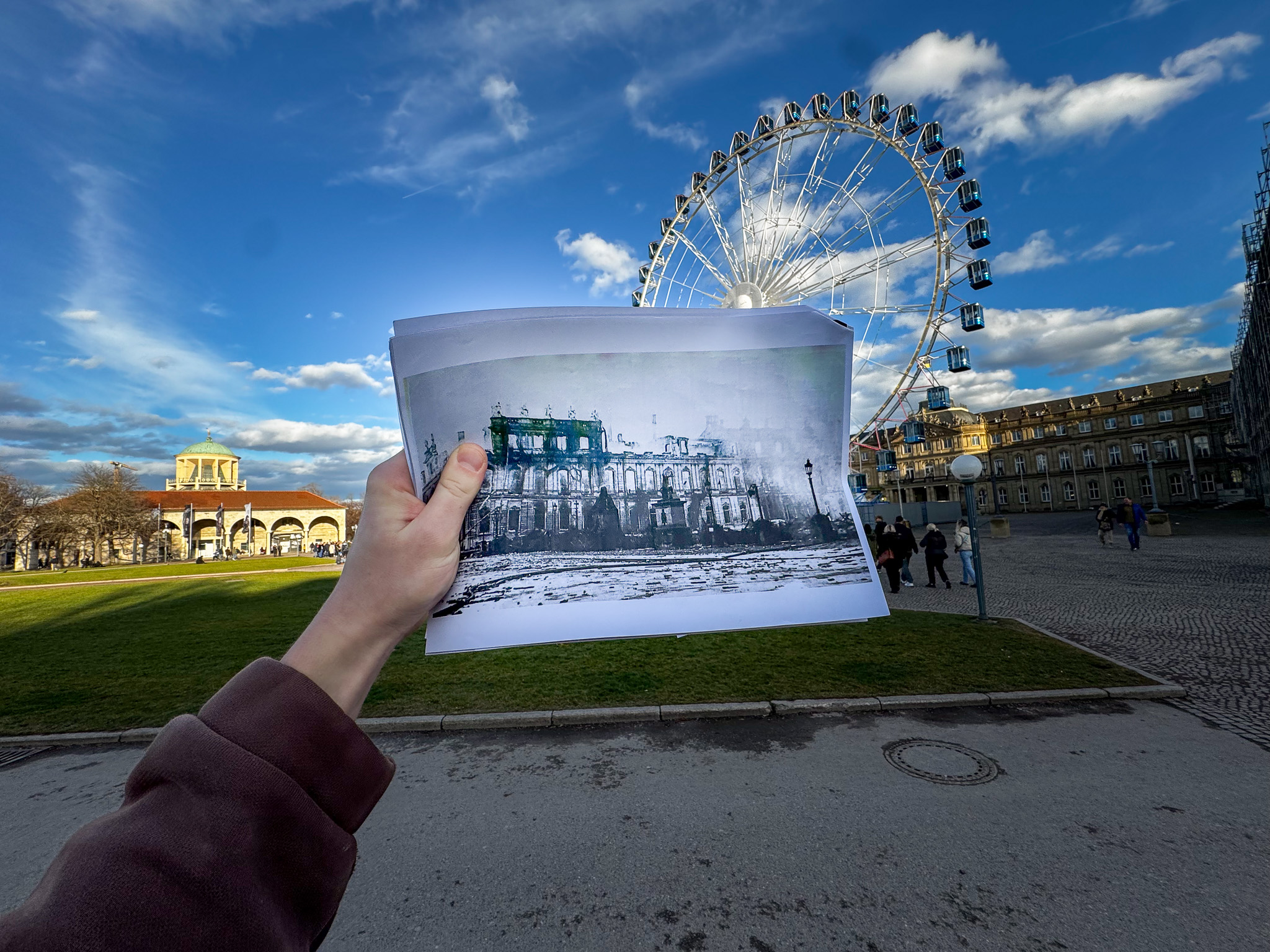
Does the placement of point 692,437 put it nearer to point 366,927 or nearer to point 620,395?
point 620,395

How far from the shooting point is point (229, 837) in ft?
2.64

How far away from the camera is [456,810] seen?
4.73m

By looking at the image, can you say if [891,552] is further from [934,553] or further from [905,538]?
[934,553]

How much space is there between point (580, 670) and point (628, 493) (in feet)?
24.1

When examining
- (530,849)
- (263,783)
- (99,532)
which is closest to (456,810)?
(530,849)

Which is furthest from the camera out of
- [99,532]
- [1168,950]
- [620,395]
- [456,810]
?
[99,532]

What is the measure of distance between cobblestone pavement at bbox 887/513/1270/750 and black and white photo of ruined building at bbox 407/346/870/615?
6.78m

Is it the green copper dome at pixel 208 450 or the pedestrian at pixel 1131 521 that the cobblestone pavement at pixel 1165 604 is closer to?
the pedestrian at pixel 1131 521

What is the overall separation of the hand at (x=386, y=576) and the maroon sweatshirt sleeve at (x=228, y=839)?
0.18m

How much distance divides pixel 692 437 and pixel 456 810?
4.28m

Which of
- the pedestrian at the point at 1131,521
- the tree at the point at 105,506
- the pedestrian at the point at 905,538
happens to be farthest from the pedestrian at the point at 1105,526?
the tree at the point at 105,506

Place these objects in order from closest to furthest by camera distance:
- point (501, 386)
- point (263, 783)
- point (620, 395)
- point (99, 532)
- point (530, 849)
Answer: point (263, 783)
point (501, 386)
point (620, 395)
point (530, 849)
point (99, 532)

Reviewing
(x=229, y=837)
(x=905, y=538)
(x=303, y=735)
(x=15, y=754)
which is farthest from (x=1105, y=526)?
(x=15, y=754)

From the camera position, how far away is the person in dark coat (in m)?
0.70
